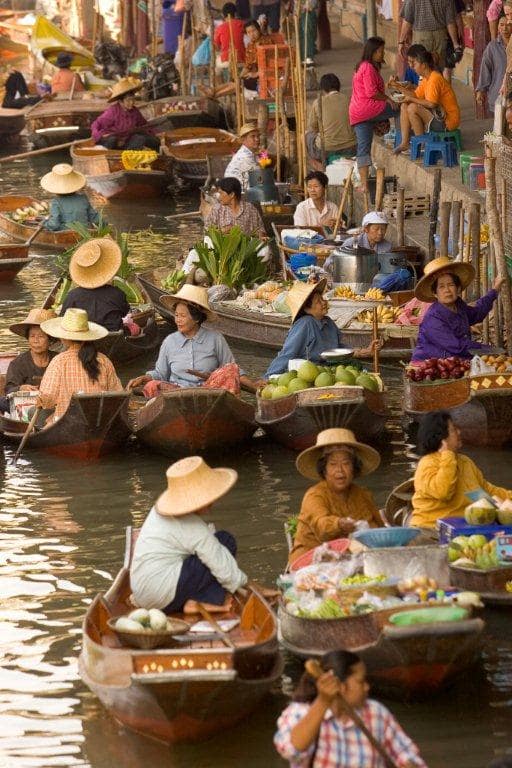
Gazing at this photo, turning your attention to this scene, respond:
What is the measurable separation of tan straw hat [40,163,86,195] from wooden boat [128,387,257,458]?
5.50 meters

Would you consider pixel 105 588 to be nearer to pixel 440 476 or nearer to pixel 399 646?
pixel 440 476

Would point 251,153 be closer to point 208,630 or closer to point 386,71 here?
point 386,71

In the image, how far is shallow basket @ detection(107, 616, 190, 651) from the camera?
6621 millimetres

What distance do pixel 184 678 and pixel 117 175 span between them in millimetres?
15068

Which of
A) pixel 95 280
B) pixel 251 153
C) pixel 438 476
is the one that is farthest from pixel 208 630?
pixel 251 153

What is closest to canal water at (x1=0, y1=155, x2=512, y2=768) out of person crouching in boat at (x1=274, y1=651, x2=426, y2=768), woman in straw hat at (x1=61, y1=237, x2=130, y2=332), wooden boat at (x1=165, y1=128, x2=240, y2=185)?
woman in straw hat at (x1=61, y1=237, x2=130, y2=332)

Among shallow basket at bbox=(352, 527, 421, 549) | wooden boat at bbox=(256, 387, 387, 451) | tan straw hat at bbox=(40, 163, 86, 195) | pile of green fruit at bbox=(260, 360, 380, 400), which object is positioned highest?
tan straw hat at bbox=(40, 163, 86, 195)

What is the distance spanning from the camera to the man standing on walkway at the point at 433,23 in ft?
55.9

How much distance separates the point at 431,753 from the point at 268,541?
2.83 metres

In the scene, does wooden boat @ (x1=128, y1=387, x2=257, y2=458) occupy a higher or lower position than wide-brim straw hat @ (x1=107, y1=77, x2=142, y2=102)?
lower

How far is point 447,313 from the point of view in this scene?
10625mm

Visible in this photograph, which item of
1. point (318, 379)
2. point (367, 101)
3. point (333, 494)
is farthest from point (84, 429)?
point (367, 101)

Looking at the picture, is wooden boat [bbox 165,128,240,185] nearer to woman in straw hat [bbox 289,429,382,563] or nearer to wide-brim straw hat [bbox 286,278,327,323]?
wide-brim straw hat [bbox 286,278,327,323]

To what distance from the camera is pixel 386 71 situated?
74.5 feet
